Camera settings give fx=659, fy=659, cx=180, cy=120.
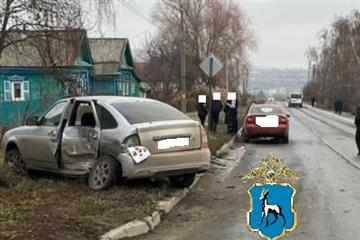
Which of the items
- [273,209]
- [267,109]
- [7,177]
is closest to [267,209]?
[273,209]

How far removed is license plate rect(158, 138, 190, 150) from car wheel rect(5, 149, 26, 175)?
2.99 meters

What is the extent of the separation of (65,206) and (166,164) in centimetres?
178

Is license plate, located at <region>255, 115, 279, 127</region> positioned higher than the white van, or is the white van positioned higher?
license plate, located at <region>255, 115, 279, 127</region>

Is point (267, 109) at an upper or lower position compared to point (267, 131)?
upper

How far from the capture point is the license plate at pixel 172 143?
973 centimetres

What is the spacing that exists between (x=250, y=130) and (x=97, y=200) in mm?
14544

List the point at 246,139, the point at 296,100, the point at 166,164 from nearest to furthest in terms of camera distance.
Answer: the point at 166,164, the point at 246,139, the point at 296,100

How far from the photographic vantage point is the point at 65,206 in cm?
861

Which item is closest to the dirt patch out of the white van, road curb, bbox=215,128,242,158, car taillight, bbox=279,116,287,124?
road curb, bbox=215,128,242,158

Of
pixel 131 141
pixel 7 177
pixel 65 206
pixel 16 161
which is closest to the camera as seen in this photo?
pixel 65 206

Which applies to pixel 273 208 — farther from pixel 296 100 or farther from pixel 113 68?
pixel 296 100

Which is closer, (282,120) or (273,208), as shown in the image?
(273,208)

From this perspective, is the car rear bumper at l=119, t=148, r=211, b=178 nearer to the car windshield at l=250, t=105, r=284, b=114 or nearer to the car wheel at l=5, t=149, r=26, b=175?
the car wheel at l=5, t=149, r=26, b=175

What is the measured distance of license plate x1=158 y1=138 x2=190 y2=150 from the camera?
9727 mm
